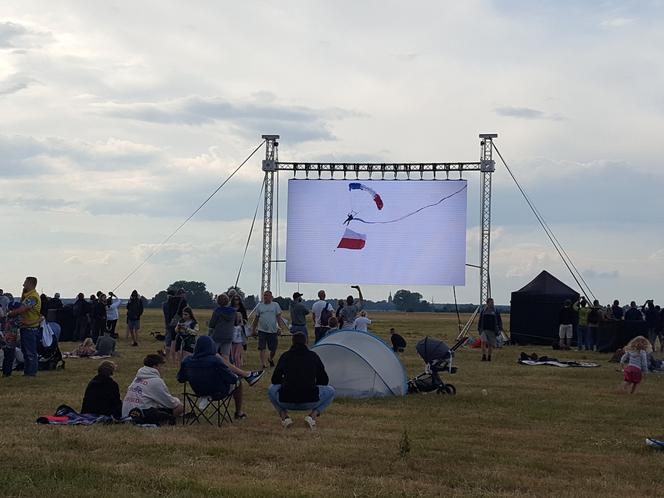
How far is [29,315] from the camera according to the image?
17.2 metres

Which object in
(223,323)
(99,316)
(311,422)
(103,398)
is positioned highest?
(99,316)

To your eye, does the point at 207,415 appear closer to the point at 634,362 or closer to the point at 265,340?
the point at 265,340

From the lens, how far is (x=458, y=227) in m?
33.2

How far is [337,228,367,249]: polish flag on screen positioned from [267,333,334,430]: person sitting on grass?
21.2 metres

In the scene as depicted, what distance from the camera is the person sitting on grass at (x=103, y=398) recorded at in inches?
468

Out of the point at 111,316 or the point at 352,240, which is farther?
the point at 352,240

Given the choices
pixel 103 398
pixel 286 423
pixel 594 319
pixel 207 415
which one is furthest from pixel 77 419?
pixel 594 319

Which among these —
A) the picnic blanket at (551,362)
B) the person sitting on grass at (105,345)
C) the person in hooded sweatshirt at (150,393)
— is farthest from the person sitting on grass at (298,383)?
the picnic blanket at (551,362)

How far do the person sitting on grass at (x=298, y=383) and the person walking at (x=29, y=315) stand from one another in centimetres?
643

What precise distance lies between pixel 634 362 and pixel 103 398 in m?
9.92

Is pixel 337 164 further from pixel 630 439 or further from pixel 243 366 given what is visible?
pixel 630 439

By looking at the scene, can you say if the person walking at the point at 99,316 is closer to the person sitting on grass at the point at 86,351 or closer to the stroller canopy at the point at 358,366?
the person sitting on grass at the point at 86,351

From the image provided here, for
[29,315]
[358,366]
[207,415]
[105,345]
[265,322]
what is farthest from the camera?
[105,345]

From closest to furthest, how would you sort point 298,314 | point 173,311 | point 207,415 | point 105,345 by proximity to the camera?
point 207,415, point 298,314, point 173,311, point 105,345
